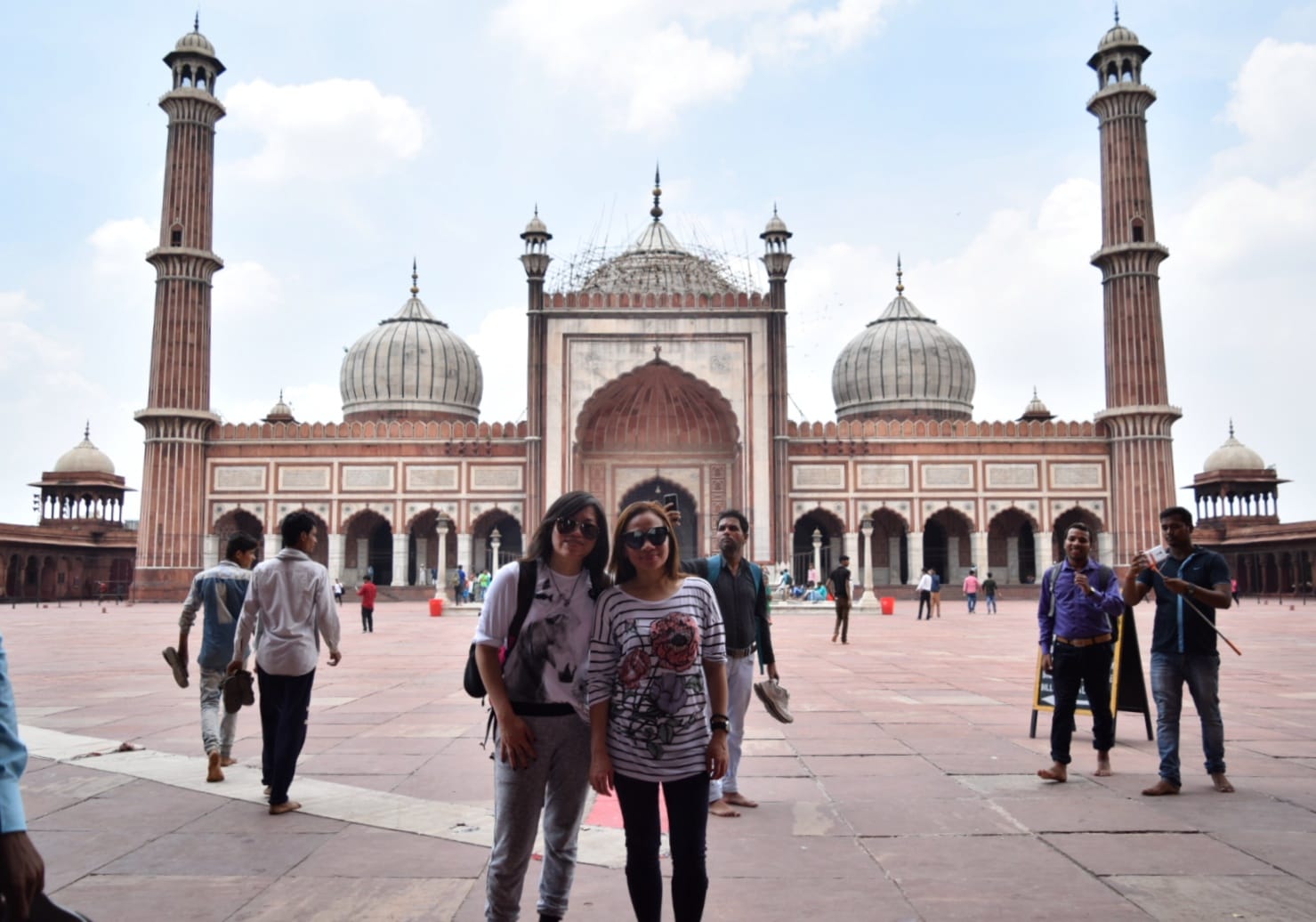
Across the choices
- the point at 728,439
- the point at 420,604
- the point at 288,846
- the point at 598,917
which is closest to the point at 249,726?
the point at 288,846

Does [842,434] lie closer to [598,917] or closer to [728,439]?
[728,439]

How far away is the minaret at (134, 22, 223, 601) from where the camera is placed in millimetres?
31703

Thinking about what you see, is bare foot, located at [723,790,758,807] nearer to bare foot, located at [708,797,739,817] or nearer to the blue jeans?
bare foot, located at [708,797,739,817]

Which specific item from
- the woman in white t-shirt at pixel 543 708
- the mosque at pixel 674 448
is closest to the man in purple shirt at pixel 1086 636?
the woman in white t-shirt at pixel 543 708

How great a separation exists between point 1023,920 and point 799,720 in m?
3.99

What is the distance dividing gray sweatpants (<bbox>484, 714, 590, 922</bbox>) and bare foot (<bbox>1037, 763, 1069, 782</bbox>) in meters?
2.96

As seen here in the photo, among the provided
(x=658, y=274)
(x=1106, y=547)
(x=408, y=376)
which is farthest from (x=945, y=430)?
(x=408, y=376)

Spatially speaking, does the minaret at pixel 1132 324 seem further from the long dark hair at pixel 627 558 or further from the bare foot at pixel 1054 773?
the long dark hair at pixel 627 558

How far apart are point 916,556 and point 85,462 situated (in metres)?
31.9

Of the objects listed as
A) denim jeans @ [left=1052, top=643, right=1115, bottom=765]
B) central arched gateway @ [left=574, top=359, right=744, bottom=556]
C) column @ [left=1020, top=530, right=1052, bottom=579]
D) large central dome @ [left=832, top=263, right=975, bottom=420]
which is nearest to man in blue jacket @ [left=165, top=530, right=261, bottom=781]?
denim jeans @ [left=1052, top=643, right=1115, bottom=765]

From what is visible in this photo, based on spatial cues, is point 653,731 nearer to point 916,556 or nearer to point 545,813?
point 545,813

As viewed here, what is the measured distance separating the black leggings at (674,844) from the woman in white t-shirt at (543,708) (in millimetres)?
200

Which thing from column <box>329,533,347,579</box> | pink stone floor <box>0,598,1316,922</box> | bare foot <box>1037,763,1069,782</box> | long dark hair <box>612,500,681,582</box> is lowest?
pink stone floor <box>0,598,1316,922</box>

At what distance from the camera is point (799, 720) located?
23.8ft
